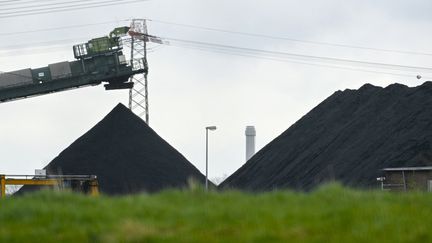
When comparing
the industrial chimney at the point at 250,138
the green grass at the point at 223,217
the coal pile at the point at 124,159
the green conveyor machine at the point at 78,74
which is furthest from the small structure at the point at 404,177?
the industrial chimney at the point at 250,138

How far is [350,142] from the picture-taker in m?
46.5

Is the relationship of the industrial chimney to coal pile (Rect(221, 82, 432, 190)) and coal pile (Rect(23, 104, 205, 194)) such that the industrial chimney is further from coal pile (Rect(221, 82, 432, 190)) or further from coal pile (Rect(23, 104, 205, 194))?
coal pile (Rect(23, 104, 205, 194))

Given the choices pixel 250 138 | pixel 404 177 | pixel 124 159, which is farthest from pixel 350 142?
pixel 250 138

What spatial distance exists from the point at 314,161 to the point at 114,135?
12.1 m

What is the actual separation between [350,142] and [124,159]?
12.3m

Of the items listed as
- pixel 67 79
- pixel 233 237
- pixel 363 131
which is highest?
pixel 67 79

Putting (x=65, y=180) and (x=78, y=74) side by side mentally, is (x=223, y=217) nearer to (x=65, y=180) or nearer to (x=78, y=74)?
(x=65, y=180)

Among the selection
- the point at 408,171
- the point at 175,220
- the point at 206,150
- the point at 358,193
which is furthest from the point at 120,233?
the point at 206,150

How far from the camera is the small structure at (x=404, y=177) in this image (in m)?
38.1

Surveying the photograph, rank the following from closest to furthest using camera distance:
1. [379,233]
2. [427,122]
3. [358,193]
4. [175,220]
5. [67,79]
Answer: [379,233]
[175,220]
[358,193]
[427,122]
[67,79]

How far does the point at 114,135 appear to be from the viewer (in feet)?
166

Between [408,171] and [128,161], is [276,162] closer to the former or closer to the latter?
[128,161]

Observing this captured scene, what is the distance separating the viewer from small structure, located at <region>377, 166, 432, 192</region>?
38125 millimetres

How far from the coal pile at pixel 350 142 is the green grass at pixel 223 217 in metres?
25.1
